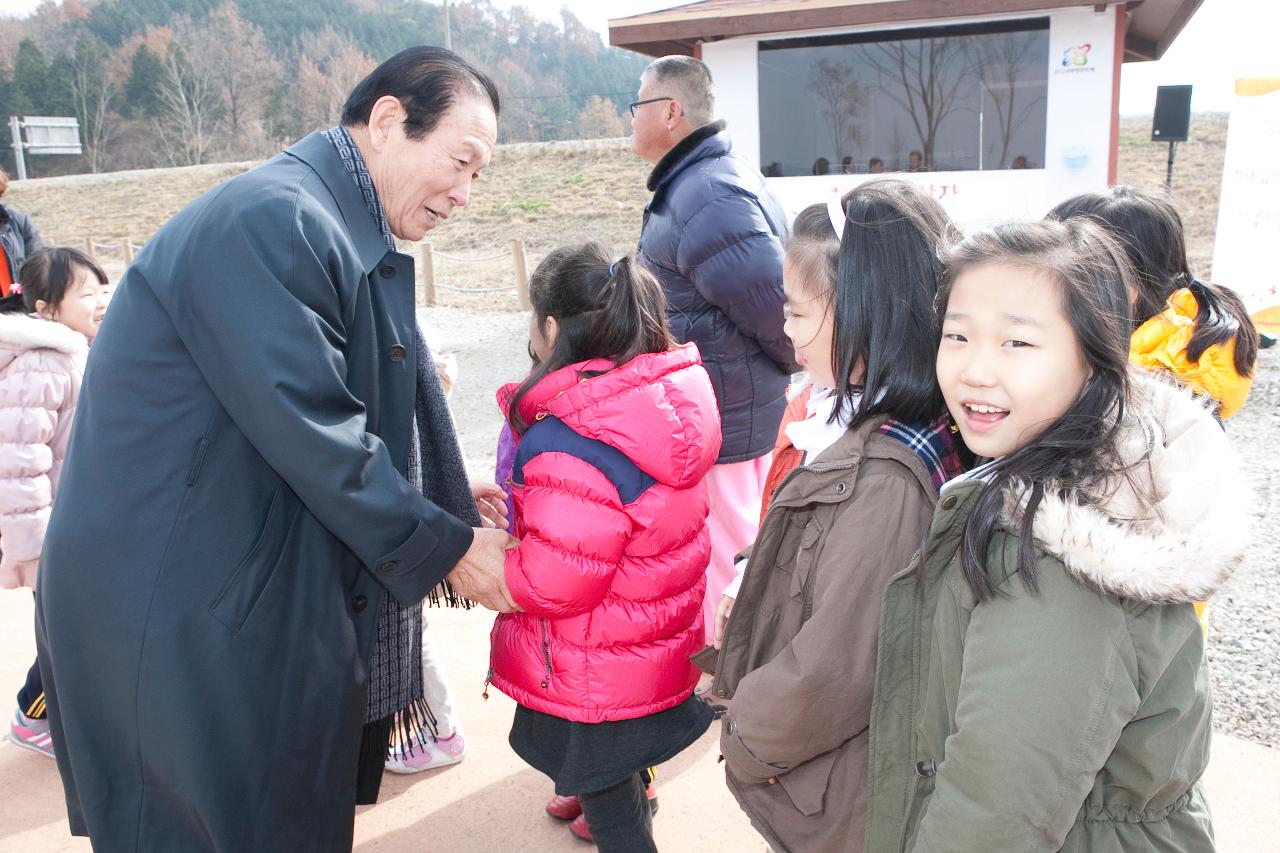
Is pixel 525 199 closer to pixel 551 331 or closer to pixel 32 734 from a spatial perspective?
pixel 32 734

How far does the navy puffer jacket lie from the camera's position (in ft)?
10.4

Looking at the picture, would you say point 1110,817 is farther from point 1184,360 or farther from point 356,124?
point 356,124

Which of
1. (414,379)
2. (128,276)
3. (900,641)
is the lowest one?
(900,641)

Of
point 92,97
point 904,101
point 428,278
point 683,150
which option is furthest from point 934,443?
point 92,97

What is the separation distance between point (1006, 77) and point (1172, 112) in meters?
4.28

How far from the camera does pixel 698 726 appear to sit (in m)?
2.33

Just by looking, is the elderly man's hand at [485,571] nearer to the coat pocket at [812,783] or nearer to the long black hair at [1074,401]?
the coat pocket at [812,783]

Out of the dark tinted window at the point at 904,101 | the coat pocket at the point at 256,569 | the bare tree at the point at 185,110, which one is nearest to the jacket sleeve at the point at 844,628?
the coat pocket at the point at 256,569

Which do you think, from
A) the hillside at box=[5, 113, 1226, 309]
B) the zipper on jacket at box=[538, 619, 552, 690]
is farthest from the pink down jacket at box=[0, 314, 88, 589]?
the hillside at box=[5, 113, 1226, 309]

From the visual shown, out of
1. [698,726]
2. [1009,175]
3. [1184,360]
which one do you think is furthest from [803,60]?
[698,726]

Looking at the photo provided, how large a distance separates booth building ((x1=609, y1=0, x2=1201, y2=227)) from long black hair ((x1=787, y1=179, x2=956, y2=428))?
7546 mm

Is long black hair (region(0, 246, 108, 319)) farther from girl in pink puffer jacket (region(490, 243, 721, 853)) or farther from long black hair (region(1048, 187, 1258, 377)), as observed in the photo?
long black hair (region(1048, 187, 1258, 377))

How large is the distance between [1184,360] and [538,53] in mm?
94233

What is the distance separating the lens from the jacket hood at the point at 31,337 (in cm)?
309
